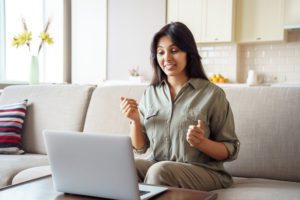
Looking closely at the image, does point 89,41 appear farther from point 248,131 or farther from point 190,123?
point 190,123

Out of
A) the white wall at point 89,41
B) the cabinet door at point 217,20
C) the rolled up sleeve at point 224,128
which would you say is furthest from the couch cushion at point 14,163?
the white wall at point 89,41

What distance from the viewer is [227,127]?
156 centimetres

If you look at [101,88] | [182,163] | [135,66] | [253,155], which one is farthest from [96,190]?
[135,66]

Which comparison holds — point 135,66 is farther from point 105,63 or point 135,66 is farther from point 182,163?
point 182,163

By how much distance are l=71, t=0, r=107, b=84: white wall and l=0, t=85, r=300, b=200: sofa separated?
133 inches

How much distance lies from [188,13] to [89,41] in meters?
1.52

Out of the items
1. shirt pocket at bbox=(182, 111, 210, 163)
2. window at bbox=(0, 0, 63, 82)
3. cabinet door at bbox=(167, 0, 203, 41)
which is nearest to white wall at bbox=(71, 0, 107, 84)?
window at bbox=(0, 0, 63, 82)

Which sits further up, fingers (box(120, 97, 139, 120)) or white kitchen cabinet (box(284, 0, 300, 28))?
white kitchen cabinet (box(284, 0, 300, 28))

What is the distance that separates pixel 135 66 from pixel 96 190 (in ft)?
14.3

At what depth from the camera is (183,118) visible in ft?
5.24

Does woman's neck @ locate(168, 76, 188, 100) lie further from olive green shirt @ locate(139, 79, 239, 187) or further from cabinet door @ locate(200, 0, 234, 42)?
cabinet door @ locate(200, 0, 234, 42)

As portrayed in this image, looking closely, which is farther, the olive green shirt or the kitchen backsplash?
the kitchen backsplash

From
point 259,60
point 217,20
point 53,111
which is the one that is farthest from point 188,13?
point 53,111

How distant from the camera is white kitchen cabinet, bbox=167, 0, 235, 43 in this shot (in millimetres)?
4844
